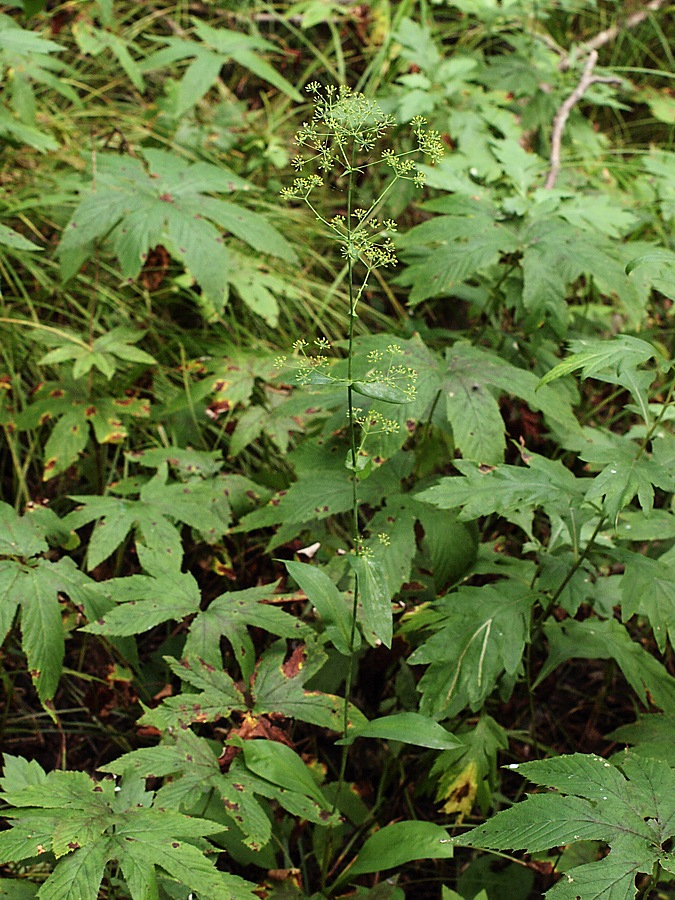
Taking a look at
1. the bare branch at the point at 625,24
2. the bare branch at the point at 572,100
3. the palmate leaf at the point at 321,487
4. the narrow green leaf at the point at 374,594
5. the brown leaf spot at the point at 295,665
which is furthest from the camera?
the bare branch at the point at 625,24

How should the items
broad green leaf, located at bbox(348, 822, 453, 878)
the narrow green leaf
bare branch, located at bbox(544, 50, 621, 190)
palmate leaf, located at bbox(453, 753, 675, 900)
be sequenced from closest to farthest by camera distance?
palmate leaf, located at bbox(453, 753, 675, 900)
the narrow green leaf
broad green leaf, located at bbox(348, 822, 453, 878)
bare branch, located at bbox(544, 50, 621, 190)

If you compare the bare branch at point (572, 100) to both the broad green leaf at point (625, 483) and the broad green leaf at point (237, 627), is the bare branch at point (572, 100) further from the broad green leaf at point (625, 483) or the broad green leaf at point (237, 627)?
the broad green leaf at point (237, 627)

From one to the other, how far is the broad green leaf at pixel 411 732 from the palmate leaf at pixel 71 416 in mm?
1105

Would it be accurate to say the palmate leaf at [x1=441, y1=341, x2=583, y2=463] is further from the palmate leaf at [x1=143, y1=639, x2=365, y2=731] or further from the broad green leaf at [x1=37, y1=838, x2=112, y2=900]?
the broad green leaf at [x1=37, y1=838, x2=112, y2=900]

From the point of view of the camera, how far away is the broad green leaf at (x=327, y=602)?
1.43m

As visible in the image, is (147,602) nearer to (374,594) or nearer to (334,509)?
(334,509)

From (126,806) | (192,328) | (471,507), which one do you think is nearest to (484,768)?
(471,507)

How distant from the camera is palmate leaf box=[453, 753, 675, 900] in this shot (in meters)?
1.10

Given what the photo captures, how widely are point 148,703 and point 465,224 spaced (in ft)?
4.80

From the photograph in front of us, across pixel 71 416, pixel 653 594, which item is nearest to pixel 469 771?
pixel 653 594

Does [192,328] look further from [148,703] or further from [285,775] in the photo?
[285,775]

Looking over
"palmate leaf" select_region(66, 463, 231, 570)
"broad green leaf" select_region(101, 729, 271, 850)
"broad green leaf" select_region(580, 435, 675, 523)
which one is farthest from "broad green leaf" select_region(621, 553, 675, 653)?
"palmate leaf" select_region(66, 463, 231, 570)

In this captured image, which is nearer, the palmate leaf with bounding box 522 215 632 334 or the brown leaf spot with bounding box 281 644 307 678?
the brown leaf spot with bounding box 281 644 307 678

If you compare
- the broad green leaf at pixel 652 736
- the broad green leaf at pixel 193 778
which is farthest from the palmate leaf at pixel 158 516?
the broad green leaf at pixel 652 736
